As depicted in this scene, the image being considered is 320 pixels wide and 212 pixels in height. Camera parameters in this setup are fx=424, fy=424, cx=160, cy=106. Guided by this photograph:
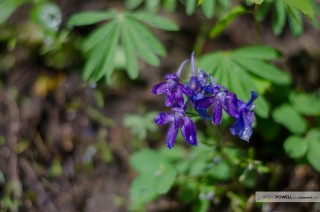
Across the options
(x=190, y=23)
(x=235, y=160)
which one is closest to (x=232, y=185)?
(x=235, y=160)

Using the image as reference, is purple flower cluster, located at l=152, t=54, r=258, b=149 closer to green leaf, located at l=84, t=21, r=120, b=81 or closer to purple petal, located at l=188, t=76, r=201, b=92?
purple petal, located at l=188, t=76, r=201, b=92

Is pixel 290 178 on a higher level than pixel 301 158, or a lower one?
lower

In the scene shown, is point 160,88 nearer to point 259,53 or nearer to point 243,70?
point 243,70

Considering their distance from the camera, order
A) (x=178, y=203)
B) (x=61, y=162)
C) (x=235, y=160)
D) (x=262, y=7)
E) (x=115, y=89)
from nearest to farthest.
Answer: (x=235, y=160), (x=262, y=7), (x=178, y=203), (x=61, y=162), (x=115, y=89)

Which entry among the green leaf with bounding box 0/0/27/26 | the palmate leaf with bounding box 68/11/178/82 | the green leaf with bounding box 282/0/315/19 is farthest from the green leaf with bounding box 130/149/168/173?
the green leaf with bounding box 0/0/27/26

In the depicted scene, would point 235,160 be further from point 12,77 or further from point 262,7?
point 12,77

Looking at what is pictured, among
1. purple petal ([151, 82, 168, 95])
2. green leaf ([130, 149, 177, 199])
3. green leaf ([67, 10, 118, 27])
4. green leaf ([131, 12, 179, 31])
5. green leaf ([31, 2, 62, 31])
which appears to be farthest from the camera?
green leaf ([31, 2, 62, 31])

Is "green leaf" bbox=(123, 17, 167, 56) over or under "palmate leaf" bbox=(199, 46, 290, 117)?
over
